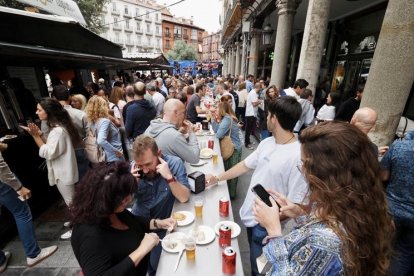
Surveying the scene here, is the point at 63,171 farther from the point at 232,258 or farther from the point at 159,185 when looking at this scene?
the point at 232,258

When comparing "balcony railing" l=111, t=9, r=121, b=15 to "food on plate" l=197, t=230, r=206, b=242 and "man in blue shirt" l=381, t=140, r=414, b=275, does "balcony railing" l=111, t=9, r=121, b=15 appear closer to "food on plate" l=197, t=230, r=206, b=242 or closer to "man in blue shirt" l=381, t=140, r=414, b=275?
"food on plate" l=197, t=230, r=206, b=242

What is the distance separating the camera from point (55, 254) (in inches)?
124

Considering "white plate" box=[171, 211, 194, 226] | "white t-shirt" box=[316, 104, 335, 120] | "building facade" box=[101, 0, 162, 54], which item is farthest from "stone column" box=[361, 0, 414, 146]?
"building facade" box=[101, 0, 162, 54]

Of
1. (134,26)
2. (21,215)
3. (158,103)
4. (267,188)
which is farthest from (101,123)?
(134,26)

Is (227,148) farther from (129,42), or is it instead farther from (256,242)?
(129,42)

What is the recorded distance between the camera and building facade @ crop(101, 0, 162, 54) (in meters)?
50.7

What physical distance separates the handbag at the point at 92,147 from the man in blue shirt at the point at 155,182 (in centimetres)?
217

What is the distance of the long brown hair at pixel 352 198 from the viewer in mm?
952

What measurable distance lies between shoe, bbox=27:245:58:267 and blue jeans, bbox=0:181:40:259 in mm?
53

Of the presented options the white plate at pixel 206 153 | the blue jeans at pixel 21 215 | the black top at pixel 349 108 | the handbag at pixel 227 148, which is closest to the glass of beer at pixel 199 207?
the white plate at pixel 206 153

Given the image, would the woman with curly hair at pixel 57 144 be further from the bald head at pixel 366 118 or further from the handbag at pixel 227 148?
the bald head at pixel 366 118

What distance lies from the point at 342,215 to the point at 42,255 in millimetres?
3770

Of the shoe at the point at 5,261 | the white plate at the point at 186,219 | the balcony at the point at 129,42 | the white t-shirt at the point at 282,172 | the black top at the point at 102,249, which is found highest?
the balcony at the point at 129,42

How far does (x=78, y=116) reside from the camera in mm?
3975
